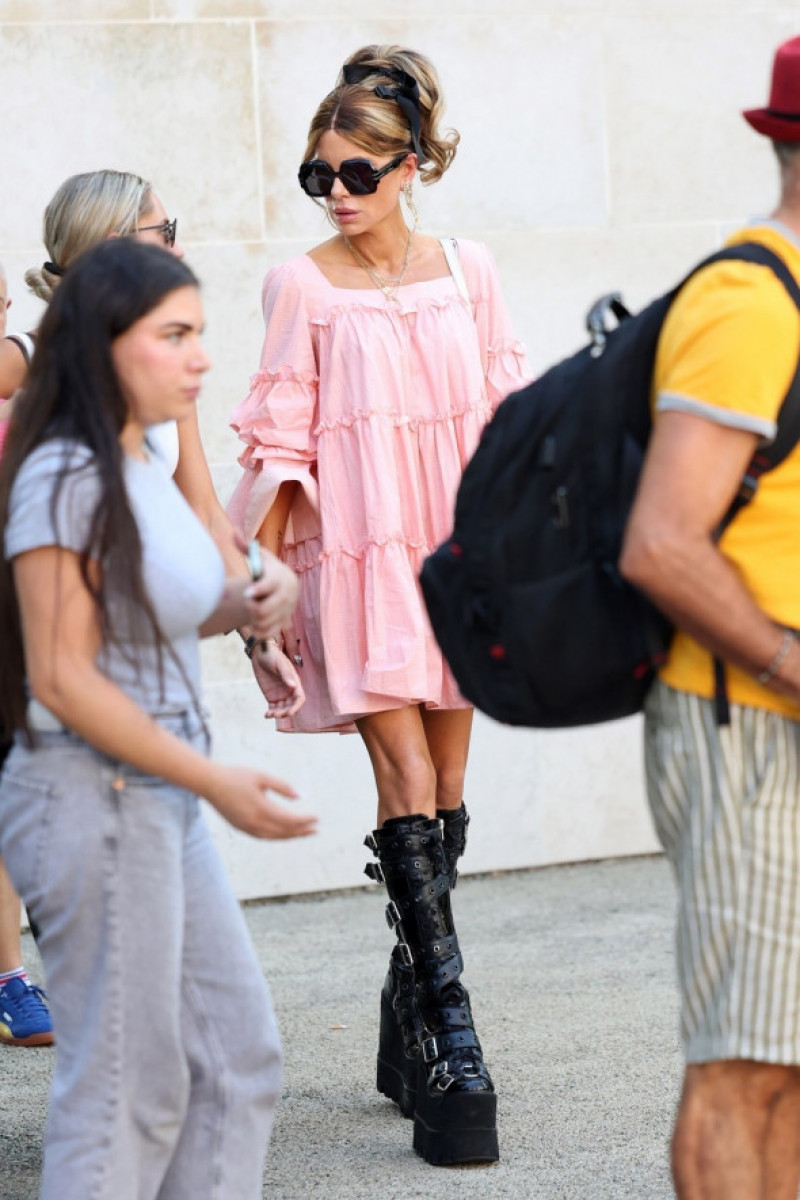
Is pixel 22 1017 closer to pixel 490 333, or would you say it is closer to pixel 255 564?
pixel 490 333

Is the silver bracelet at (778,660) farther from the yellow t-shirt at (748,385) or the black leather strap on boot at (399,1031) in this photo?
the black leather strap on boot at (399,1031)

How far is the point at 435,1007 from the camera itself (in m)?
3.69

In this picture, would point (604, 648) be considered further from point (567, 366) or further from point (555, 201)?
point (555, 201)

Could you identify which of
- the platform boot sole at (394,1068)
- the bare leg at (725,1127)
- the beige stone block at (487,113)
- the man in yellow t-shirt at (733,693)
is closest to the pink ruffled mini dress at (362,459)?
the platform boot sole at (394,1068)

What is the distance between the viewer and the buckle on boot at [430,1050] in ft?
11.9

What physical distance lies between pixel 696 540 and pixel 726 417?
0.52 ft

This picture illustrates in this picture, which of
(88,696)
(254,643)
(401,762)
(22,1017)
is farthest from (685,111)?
(88,696)

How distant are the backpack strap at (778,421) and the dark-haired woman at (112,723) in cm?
70

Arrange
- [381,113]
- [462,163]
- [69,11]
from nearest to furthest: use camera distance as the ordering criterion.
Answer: [381,113], [69,11], [462,163]

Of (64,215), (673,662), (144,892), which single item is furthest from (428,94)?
(144,892)

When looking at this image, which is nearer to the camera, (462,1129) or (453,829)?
(462,1129)

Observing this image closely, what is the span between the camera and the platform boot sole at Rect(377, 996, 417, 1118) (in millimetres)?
3820

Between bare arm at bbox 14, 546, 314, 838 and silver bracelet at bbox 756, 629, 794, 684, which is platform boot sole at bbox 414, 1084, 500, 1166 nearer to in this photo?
bare arm at bbox 14, 546, 314, 838

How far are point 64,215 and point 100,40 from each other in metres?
2.64
